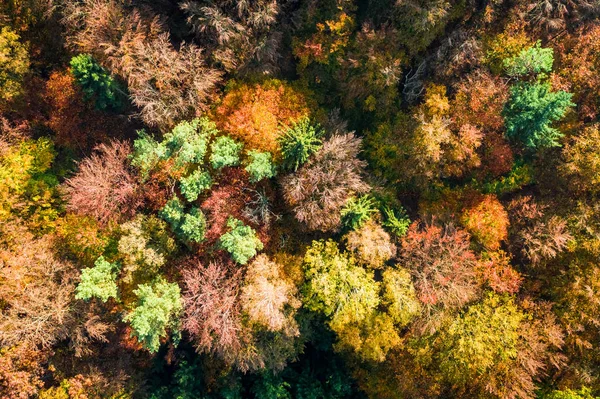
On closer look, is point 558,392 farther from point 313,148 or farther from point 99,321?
point 99,321

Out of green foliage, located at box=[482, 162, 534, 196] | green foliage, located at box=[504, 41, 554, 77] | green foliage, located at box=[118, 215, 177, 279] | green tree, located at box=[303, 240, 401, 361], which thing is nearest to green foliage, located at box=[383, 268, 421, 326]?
green tree, located at box=[303, 240, 401, 361]

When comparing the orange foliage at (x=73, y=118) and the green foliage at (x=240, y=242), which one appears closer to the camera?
the green foliage at (x=240, y=242)

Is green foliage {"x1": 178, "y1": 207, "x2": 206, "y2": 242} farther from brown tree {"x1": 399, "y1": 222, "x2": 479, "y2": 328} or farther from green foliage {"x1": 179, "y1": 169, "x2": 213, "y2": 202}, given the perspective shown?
brown tree {"x1": 399, "y1": 222, "x2": 479, "y2": 328}

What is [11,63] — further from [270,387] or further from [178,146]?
[270,387]

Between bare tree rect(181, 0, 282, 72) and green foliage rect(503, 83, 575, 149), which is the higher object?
green foliage rect(503, 83, 575, 149)

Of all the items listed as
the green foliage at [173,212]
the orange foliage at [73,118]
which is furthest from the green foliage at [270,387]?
the orange foliage at [73,118]

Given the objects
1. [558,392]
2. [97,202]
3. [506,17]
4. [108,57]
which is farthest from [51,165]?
[558,392]

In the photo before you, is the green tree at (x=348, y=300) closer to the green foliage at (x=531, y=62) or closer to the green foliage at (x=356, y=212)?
the green foliage at (x=356, y=212)
